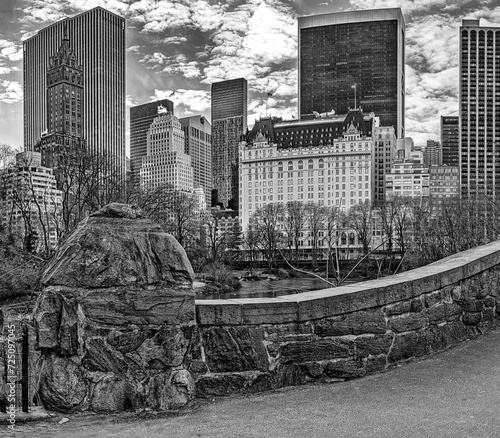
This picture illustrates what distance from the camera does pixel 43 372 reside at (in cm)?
475

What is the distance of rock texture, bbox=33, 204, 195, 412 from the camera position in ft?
15.5

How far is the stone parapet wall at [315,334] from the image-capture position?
5113mm

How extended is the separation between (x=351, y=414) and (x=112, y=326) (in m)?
2.09

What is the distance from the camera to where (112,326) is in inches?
188

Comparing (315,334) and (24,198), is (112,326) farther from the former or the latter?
(24,198)

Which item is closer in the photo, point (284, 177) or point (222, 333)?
point (222, 333)

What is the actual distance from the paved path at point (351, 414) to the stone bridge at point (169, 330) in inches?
8.2

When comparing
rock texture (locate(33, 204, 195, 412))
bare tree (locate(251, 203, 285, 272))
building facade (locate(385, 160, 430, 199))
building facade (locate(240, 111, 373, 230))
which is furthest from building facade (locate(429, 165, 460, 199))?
rock texture (locate(33, 204, 195, 412))

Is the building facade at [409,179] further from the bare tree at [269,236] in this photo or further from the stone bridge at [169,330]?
the stone bridge at [169,330]

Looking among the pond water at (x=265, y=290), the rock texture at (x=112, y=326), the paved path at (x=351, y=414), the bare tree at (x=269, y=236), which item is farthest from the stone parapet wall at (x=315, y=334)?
the bare tree at (x=269, y=236)

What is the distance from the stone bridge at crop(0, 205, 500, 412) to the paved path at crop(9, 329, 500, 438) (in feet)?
0.68

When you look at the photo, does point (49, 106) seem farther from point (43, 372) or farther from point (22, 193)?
point (43, 372)

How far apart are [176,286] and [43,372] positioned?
1.31 m

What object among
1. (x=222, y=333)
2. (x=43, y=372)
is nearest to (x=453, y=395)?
(x=222, y=333)
